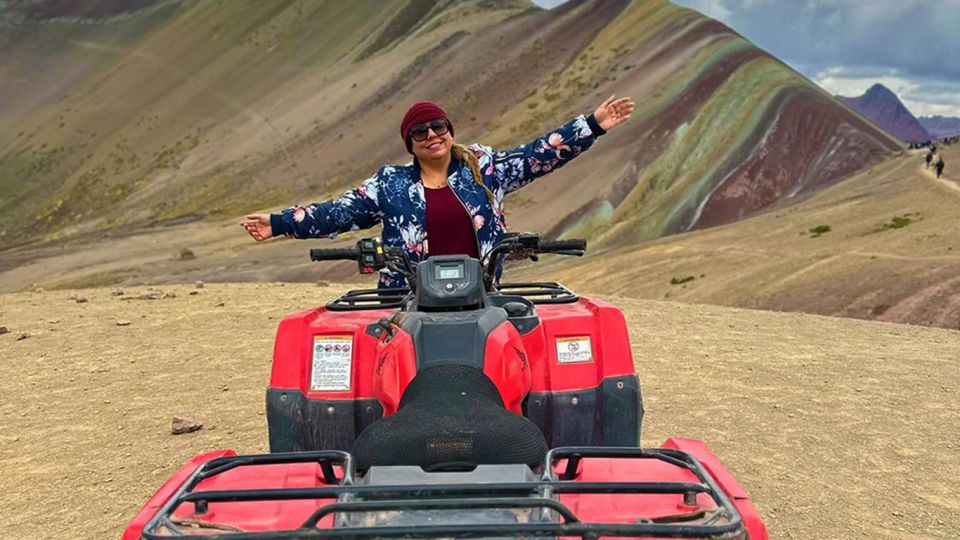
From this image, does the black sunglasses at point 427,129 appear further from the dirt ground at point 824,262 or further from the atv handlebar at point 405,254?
the dirt ground at point 824,262

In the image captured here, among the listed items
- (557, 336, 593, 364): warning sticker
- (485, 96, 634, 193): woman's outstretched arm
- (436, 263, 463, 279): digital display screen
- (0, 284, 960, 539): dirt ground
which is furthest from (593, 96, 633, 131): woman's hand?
(0, 284, 960, 539): dirt ground

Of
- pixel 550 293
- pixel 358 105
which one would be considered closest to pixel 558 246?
pixel 550 293

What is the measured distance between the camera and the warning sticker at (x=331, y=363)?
12.5 feet

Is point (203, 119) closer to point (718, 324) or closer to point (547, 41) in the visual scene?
point (547, 41)

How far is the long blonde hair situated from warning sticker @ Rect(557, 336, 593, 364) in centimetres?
108

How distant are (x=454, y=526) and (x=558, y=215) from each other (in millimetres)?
30753

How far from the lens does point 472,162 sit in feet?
14.8

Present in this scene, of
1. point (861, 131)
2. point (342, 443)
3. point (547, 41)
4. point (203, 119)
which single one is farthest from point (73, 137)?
point (342, 443)

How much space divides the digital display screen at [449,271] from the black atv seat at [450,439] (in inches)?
32.5

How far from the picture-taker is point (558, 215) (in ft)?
106

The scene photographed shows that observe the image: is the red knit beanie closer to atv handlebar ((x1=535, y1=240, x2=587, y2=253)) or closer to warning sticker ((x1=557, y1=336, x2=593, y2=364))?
atv handlebar ((x1=535, y1=240, x2=587, y2=253))

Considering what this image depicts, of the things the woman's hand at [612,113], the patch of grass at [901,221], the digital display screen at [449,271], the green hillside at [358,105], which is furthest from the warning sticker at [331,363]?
the green hillside at [358,105]

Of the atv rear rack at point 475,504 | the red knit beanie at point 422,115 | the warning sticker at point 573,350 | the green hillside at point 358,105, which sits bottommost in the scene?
the atv rear rack at point 475,504

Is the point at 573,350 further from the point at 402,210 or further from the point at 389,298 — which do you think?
the point at 402,210
